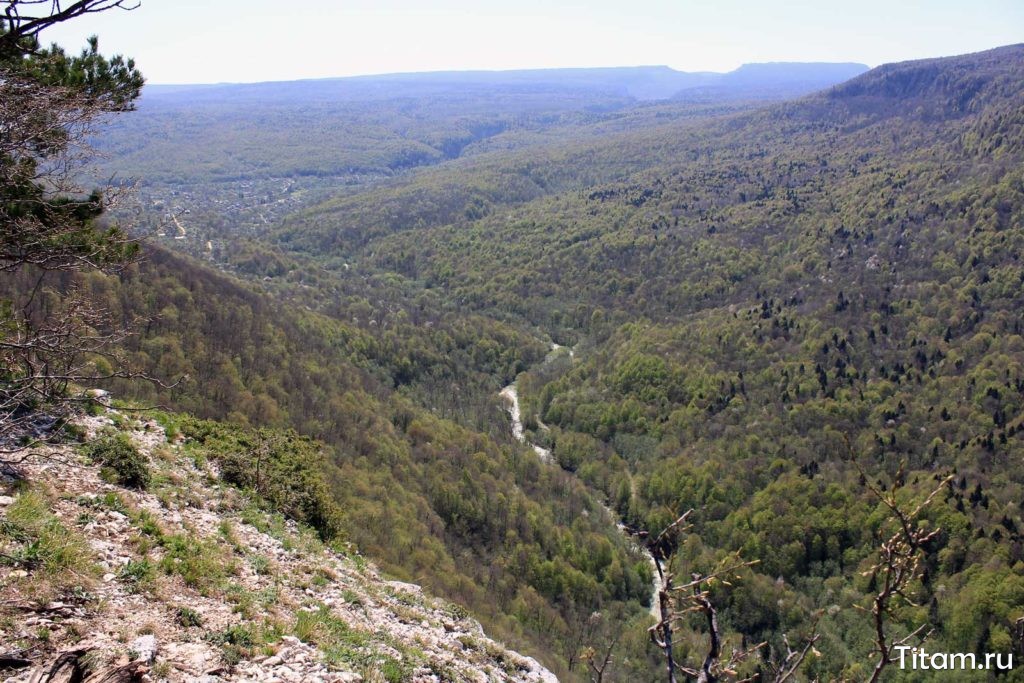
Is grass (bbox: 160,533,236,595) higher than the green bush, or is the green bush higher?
the green bush

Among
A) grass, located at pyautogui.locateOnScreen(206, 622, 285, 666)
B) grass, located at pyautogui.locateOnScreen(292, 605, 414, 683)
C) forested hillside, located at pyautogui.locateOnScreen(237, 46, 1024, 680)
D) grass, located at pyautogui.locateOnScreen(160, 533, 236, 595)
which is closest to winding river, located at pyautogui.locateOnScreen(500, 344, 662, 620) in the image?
forested hillside, located at pyautogui.locateOnScreen(237, 46, 1024, 680)

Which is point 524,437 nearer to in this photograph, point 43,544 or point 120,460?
point 120,460

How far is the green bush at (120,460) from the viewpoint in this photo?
1688 centimetres

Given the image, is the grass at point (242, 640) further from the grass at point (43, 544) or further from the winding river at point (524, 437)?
the winding river at point (524, 437)

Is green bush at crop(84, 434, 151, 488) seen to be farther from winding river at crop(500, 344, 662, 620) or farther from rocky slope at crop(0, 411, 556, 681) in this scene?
winding river at crop(500, 344, 662, 620)

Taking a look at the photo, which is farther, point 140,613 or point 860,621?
point 860,621

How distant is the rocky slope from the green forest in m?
3.61

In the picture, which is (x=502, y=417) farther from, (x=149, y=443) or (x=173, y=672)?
Answer: (x=173, y=672)

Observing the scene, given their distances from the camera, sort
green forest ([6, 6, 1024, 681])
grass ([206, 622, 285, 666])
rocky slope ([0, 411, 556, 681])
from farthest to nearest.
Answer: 1. green forest ([6, 6, 1024, 681])
2. grass ([206, 622, 285, 666])
3. rocky slope ([0, 411, 556, 681])

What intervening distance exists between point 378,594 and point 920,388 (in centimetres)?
8446

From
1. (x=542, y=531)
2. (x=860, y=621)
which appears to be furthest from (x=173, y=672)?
(x=860, y=621)

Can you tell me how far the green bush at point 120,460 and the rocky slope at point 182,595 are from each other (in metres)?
0.33

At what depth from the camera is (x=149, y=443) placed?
829 inches

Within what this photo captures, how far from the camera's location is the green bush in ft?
A: 55.4
